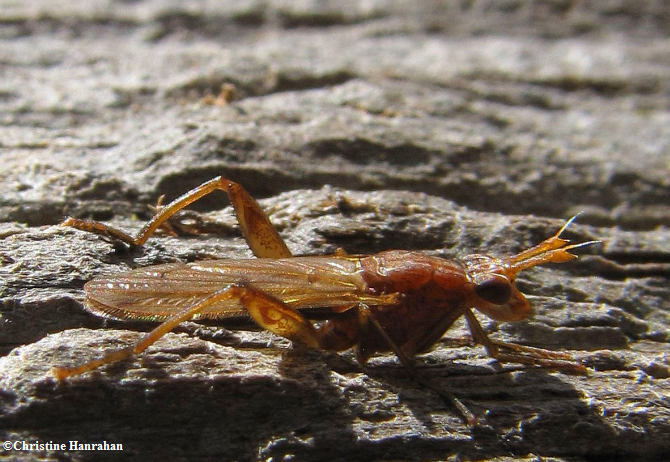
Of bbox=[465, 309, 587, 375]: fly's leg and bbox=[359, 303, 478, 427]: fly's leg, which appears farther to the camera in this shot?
bbox=[465, 309, 587, 375]: fly's leg

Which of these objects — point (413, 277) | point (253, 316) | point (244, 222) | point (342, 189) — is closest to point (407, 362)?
point (413, 277)

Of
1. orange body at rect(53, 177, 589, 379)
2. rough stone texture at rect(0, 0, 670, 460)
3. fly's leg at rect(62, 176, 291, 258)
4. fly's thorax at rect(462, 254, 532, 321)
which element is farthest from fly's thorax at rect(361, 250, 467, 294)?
fly's leg at rect(62, 176, 291, 258)

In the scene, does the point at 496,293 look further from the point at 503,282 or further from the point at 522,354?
the point at 522,354

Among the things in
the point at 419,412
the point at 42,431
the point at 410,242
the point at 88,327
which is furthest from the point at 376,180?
the point at 42,431

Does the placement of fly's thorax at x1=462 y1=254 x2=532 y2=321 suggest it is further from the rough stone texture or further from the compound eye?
the rough stone texture

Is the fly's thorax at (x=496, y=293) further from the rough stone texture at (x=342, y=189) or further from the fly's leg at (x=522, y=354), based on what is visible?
the rough stone texture at (x=342, y=189)

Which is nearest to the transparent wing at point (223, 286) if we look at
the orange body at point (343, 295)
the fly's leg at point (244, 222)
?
the orange body at point (343, 295)

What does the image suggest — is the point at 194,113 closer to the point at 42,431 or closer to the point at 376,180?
the point at 376,180
